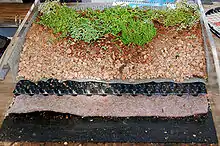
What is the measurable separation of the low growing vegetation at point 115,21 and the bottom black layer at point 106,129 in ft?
1.04

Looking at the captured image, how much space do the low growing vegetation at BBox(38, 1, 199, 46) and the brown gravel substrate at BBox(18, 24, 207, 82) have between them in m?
0.03

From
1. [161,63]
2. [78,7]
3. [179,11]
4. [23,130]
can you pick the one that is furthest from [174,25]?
[23,130]

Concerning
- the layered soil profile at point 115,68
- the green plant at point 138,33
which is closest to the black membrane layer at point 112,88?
the layered soil profile at point 115,68

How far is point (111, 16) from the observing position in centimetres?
132

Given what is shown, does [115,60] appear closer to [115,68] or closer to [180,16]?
[115,68]

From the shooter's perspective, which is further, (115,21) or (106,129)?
(115,21)

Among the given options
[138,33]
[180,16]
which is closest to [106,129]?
[138,33]

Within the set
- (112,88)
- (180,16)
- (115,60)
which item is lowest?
(112,88)

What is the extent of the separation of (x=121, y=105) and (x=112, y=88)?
8cm

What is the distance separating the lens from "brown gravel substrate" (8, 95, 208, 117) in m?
1.19

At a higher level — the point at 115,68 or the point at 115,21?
the point at 115,21

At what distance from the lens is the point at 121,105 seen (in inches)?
47.4

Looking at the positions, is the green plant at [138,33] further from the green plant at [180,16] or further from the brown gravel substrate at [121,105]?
the brown gravel substrate at [121,105]

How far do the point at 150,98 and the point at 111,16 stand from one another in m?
0.39
